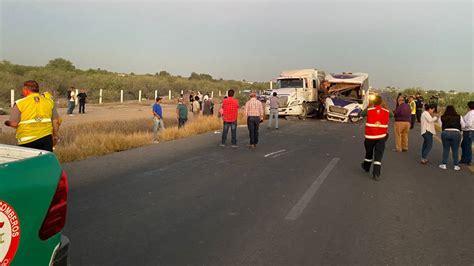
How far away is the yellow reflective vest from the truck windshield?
22.7 metres

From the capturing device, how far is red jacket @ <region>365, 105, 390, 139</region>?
913 cm

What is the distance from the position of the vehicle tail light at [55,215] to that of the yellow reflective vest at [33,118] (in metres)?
4.85

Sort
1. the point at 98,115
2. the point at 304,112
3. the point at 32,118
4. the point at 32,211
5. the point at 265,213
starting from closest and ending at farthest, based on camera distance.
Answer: the point at 32,211 → the point at 265,213 → the point at 32,118 → the point at 304,112 → the point at 98,115

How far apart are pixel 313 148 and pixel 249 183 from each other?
20.7 feet

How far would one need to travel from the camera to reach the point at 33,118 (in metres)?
6.93

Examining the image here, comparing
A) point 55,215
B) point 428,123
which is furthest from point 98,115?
point 55,215

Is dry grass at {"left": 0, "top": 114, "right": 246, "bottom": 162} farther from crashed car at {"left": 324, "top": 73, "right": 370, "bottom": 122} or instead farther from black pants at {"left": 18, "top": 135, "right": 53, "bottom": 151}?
crashed car at {"left": 324, "top": 73, "right": 370, "bottom": 122}

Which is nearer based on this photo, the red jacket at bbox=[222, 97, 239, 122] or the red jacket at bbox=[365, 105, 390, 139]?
the red jacket at bbox=[365, 105, 390, 139]

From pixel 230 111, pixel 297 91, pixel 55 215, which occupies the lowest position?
pixel 55 215

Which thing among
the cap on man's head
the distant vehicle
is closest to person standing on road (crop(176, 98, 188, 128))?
the distant vehicle

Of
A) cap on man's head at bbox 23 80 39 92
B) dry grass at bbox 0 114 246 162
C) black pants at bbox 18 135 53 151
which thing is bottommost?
dry grass at bbox 0 114 246 162

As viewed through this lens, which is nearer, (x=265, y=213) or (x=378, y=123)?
(x=265, y=213)

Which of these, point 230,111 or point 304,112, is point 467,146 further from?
point 304,112

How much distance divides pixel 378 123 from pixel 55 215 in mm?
7845
